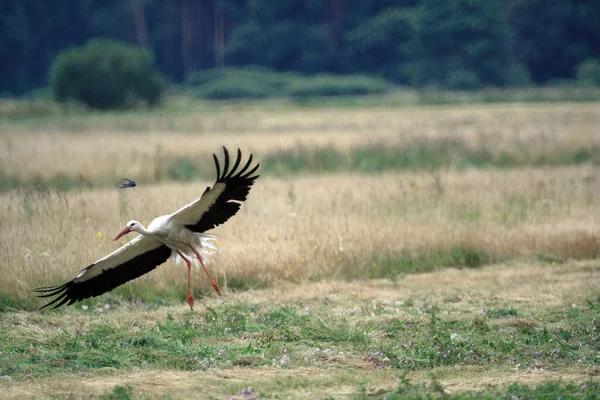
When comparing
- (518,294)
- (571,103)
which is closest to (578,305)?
(518,294)

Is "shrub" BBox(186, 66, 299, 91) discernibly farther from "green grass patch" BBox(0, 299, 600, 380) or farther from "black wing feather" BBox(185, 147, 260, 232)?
"green grass patch" BBox(0, 299, 600, 380)

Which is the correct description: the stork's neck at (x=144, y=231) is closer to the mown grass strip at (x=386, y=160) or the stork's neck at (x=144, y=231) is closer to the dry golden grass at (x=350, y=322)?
the dry golden grass at (x=350, y=322)

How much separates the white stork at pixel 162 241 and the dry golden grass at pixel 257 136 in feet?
25.9

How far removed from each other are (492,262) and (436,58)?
54.2 m

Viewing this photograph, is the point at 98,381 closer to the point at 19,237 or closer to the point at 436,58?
the point at 19,237

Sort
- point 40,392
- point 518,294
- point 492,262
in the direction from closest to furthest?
point 40,392
point 518,294
point 492,262

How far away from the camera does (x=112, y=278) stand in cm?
935

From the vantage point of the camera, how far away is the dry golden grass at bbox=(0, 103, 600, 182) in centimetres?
2017

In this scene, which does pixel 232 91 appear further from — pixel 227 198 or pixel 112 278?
pixel 227 198

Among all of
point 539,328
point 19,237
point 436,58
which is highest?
point 436,58

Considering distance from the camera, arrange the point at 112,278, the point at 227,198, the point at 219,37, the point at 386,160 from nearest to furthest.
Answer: the point at 227,198 → the point at 112,278 → the point at 386,160 → the point at 219,37

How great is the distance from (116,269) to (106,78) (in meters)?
38.5

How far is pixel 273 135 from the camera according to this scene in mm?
26672

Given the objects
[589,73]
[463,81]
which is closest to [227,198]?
[463,81]
